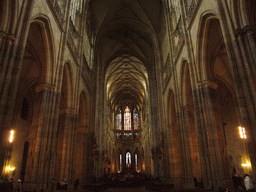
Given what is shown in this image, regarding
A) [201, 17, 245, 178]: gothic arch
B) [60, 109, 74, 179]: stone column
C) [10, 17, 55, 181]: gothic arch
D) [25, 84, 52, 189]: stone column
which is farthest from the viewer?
[60, 109, 74, 179]: stone column

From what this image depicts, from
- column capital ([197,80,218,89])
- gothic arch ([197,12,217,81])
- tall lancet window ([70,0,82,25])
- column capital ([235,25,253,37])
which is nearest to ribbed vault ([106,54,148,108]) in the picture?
tall lancet window ([70,0,82,25])

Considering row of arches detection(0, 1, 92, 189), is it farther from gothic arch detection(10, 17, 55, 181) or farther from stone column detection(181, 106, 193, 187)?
stone column detection(181, 106, 193, 187)

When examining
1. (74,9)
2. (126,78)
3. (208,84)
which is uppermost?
(126,78)

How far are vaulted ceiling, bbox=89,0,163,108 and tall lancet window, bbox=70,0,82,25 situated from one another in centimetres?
458

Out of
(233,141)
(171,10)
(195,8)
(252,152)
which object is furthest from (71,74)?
(233,141)

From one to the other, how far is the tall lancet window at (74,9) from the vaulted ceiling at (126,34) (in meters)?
4.58

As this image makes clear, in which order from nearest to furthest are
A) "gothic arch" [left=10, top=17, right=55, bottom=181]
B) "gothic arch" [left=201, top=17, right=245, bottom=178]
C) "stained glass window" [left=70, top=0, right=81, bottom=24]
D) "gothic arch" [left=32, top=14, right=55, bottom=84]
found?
"gothic arch" [left=201, top=17, right=245, bottom=178], "gothic arch" [left=10, top=17, right=55, bottom=181], "gothic arch" [left=32, top=14, right=55, bottom=84], "stained glass window" [left=70, top=0, right=81, bottom=24]

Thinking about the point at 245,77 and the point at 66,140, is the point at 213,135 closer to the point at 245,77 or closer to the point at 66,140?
the point at 245,77

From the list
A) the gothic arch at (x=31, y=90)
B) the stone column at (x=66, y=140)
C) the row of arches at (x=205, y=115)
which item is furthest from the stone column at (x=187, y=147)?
the gothic arch at (x=31, y=90)

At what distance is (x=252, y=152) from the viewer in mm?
5898

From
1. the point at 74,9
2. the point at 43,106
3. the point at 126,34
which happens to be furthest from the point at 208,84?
the point at 126,34

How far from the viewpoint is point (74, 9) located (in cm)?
1561

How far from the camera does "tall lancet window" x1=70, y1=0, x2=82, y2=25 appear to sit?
14.9 meters

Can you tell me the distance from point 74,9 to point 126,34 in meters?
12.1
